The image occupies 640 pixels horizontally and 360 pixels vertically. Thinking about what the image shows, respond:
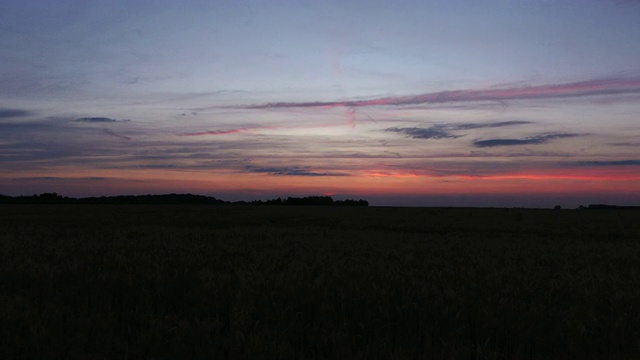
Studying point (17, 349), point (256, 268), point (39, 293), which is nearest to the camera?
point (17, 349)

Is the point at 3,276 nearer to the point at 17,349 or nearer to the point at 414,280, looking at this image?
the point at 17,349

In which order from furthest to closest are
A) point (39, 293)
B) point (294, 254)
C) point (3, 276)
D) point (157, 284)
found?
point (294, 254), point (3, 276), point (157, 284), point (39, 293)

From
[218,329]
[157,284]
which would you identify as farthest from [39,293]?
[218,329]

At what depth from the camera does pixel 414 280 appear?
28.1 ft

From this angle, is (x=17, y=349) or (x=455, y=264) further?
(x=455, y=264)

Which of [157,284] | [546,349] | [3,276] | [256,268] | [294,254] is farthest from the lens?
[294,254]

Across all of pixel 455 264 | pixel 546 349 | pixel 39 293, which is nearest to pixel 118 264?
pixel 39 293

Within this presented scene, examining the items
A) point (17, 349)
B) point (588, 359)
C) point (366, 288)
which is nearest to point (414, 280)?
point (366, 288)

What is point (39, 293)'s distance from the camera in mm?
7684

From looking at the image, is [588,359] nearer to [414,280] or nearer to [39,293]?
[414,280]

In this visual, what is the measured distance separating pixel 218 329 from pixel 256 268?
4369 mm

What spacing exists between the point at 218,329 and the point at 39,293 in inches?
143

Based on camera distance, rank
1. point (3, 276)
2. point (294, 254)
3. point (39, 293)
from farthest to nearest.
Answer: point (294, 254) → point (3, 276) → point (39, 293)

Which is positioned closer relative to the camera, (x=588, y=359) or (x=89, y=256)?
(x=588, y=359)
